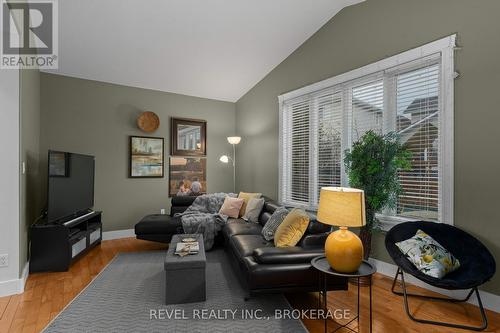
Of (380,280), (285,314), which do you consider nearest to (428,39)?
(380,280)

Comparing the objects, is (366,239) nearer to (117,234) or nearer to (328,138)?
(328,138)

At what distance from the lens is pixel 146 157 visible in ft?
17.0

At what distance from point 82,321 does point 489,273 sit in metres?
3.42

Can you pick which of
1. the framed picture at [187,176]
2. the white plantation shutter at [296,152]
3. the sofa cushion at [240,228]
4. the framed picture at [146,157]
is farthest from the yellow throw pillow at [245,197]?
the framed picture at [146,157]

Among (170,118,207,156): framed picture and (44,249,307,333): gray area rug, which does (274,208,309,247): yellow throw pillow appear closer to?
(44,249,307,333): gray area rug

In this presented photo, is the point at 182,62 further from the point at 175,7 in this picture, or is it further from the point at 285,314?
the point at 285,314

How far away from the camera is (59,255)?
130 inches

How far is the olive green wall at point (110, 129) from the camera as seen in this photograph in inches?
175

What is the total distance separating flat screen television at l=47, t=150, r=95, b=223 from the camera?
3.33m

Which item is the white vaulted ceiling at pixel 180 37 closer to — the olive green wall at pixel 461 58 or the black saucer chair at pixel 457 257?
the olive green wall at pixel 461 58

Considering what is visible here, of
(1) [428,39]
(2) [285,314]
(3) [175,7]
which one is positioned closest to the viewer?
(2) [285,314]

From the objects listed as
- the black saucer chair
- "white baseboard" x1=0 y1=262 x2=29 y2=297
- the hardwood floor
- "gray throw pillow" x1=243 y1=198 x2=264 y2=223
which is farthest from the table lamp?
"white baseboard" x1=0 y1=262 x2=29 y2=297

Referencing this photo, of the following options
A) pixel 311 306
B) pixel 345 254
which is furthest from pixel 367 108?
pixel 311 306

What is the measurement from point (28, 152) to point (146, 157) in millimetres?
1983
